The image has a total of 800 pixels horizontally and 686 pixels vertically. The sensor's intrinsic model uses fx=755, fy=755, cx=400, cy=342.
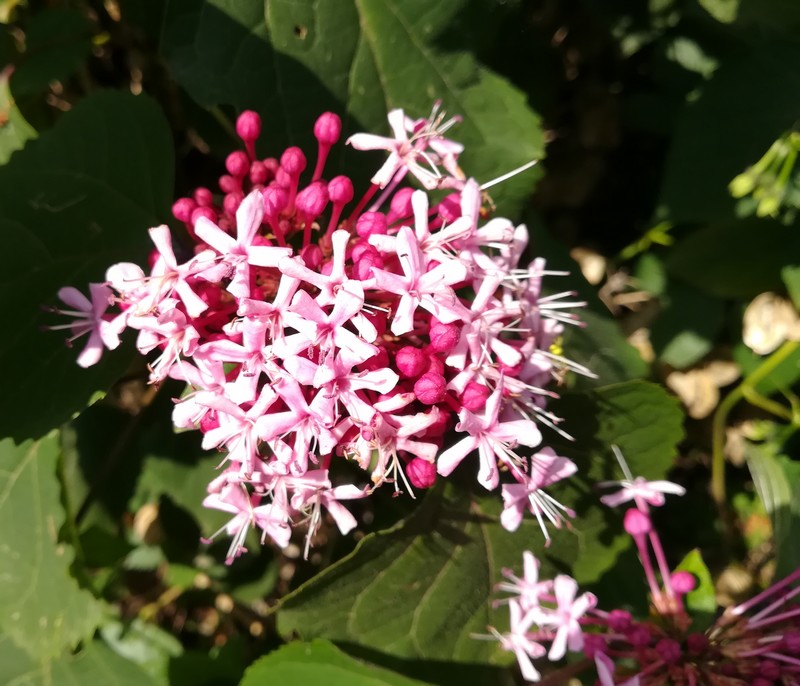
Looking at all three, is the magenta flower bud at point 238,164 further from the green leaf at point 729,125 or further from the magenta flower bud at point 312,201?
the green leaf at point 729,125

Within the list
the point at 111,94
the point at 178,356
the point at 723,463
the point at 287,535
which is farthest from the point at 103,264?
the point at 723,463

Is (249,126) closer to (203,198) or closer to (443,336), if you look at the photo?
(203,198)

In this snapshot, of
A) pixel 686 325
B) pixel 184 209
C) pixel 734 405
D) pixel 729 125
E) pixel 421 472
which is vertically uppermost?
pixel 184 209

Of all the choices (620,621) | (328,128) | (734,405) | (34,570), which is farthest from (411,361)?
(734,405)

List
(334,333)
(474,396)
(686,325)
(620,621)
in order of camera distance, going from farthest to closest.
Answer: (686,325) < (620,621) < (474,396) < (334,333)

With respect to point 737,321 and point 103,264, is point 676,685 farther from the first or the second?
point 103,264
